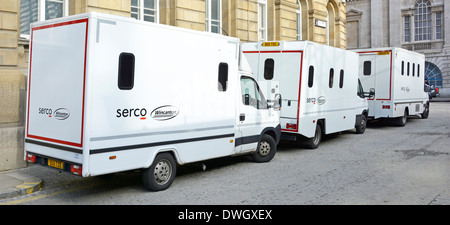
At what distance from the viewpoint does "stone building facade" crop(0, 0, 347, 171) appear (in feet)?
29.1

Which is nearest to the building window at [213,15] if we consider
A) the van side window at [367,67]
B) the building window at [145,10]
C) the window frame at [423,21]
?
the building window at [145,10]

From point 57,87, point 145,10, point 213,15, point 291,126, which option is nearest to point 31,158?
point 57,87

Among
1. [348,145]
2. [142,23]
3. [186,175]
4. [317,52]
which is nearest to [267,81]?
[317,52]

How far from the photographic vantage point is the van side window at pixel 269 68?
11367 mm

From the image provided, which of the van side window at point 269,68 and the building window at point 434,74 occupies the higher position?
the building window at point 434,74

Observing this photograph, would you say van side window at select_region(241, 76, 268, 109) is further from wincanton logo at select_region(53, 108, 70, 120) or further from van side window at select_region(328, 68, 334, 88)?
wincanton logo at select_region(53, 108, 70, 120)

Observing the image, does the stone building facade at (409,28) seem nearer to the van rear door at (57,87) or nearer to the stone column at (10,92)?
the stone column at (10,92)

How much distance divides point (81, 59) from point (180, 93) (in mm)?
1848

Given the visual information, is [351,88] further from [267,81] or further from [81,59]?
[81,59]

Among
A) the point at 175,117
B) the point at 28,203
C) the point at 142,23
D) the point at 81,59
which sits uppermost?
the point at 142,23

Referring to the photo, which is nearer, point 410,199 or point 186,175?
point 410,199

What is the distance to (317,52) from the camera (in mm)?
11477

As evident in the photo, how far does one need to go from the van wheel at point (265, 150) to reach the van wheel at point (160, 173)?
2.81m

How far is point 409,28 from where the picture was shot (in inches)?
1793
